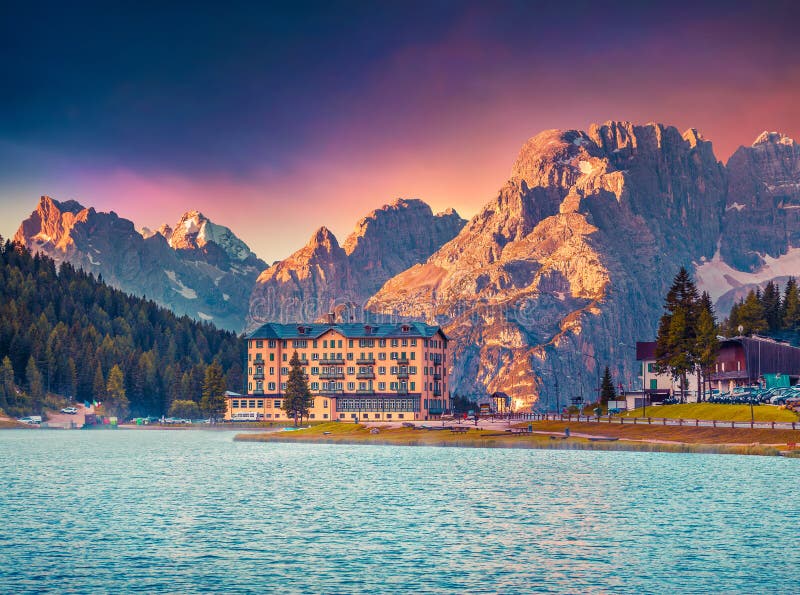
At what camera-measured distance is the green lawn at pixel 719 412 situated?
14762cm

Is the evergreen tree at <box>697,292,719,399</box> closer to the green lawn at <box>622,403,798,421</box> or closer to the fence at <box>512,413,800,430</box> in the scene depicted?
the green lawn at <box>622,403,798,421</box>

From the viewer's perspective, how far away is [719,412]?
161 m

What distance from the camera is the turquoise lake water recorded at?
51500 millimetres

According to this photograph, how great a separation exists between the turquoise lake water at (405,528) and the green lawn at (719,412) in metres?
21.5

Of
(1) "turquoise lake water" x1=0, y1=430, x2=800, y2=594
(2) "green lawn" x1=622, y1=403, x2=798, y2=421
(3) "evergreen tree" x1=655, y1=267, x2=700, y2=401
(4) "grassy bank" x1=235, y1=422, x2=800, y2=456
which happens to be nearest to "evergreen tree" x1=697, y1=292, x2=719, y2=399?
(3) "evergreen tree" x1=655, y1=267, x2=700, y2=401

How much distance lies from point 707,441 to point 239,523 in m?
84.4

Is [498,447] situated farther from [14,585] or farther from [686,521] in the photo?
[14,585]

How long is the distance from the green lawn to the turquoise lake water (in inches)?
848

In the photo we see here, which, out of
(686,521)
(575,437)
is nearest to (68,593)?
(686,521)

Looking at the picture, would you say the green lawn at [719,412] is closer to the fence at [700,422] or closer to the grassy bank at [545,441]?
the fence at [700,422]

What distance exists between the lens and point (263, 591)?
4844cm

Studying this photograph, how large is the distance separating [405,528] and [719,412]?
10402 cm

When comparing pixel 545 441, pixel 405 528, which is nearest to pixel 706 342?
pixel 545 441

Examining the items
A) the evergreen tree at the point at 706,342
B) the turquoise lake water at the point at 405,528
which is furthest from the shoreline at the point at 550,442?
the evergreen tree at the point at 706,342
